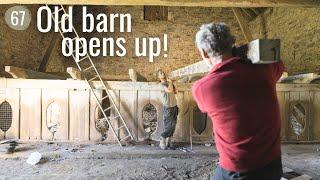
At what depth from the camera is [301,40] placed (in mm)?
9516

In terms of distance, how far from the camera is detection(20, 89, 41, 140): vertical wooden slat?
771cm

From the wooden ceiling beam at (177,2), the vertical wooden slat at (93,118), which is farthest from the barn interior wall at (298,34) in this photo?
the vertical wooden slat at (93,118)

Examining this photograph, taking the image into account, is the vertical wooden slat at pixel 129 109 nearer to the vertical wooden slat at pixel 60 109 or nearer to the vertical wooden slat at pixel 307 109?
the vertical wooden slat at pixel 60 109

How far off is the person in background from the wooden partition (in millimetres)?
507

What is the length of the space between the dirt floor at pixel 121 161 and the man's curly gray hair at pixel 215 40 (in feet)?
11.8

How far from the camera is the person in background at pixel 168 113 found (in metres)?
7.36

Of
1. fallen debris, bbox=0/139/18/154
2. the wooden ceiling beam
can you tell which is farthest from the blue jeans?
fallen debris, bbox=0/139/18/154

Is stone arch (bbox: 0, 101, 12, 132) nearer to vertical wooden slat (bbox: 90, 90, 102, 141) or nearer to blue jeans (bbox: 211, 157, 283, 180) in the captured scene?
vertical wooden slat (bbox: 90, 90, 102, 141)

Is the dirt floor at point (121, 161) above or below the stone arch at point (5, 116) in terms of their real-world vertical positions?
below

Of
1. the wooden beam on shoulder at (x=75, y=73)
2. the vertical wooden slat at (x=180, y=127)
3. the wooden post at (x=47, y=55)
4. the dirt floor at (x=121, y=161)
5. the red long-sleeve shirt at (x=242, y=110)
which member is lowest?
the dirt floor at (x=121, y=161)

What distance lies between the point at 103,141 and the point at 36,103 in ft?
5.61

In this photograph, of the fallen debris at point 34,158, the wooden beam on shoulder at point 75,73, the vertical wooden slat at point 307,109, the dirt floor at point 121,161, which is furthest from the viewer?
the vertical wooden slat at point 307,109

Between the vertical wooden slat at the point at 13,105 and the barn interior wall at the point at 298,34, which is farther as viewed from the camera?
the barn interior wall at the point at 298,34

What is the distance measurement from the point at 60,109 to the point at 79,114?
0.44m
